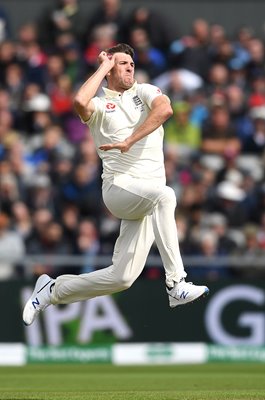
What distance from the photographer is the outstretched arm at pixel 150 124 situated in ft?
31.8

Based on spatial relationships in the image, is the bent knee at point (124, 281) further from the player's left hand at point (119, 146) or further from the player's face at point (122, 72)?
the player's face at point (122, 72)

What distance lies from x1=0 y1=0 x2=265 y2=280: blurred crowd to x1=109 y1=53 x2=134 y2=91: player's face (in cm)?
544

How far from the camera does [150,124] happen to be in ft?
32.3

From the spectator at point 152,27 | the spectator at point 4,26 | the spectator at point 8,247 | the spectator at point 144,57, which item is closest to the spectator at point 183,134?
the spectator at point 144,57

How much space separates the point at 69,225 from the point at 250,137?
3430 mm

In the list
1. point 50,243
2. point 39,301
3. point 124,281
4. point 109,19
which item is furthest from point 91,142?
point 124,281

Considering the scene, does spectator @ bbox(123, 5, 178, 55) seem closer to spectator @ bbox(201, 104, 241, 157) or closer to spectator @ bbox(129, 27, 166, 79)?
spectator @ bbox(129, 27, 166, 79)

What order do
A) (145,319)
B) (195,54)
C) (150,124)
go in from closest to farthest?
(150,124) < (145,319) < (195,54)

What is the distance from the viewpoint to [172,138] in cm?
1781

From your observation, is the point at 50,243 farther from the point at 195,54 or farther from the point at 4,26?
the point at 4,26

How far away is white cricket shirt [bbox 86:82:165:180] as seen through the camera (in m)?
10.4

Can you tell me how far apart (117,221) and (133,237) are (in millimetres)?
5926

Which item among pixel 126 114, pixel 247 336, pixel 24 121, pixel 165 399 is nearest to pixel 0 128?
pixel 24 121

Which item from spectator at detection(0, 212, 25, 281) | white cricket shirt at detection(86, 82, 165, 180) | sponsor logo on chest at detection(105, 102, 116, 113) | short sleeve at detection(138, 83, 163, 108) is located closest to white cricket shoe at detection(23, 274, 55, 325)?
white cricket shirt at detection(86, 82, 165, 180)
